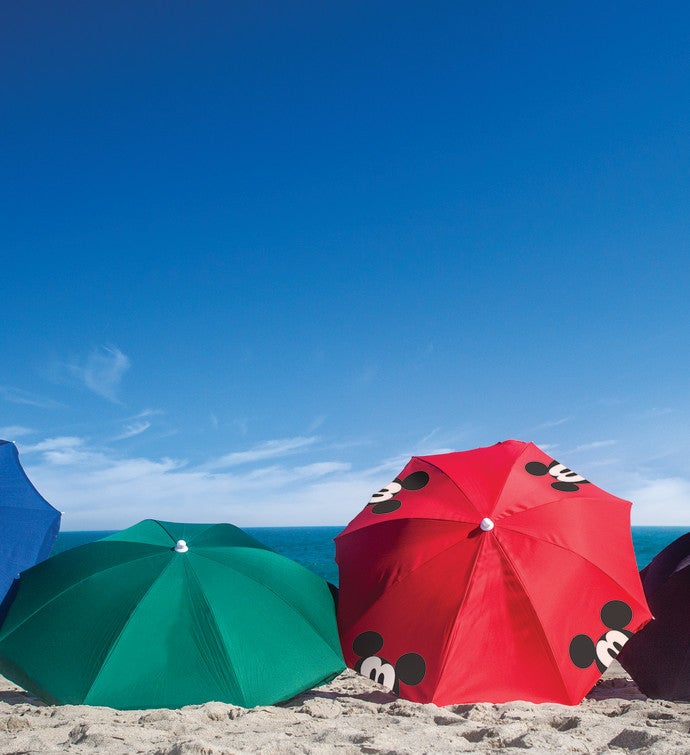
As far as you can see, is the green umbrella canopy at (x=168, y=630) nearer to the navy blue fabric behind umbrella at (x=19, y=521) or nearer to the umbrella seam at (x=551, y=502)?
the umbrella seam at (x=551, y=502)

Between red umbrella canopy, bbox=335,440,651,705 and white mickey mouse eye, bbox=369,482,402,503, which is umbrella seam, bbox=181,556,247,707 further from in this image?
white mickey mouse eye, bbox=369,482,402,503

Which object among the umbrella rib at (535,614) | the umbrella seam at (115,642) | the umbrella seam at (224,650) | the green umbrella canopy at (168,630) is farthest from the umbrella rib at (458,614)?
the umbrella seam at (115,642)

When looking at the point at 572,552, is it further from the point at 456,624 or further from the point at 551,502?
the point at 456,624

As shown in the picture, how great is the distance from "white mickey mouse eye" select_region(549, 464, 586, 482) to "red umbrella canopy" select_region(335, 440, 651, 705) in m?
0.05

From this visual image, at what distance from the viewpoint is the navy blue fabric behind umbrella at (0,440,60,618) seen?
21.5ft

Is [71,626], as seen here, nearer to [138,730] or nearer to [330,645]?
[138,730]

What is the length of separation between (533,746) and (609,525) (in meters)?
2.06

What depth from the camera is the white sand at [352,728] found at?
348cm

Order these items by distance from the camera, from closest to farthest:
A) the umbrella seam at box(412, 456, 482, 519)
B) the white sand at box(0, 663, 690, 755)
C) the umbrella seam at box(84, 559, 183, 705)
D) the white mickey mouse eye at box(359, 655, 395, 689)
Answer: the white sand at box(0, 663, 690, 755)
the umbrella seam at box(84, 559, 183, 705)
the white mickey mouse eye at box(359, 655, 395, 689)
the umbrella seam at box(412, 456, 482, 519)

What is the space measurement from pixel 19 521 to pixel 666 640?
5952mm

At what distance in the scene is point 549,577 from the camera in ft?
15.1

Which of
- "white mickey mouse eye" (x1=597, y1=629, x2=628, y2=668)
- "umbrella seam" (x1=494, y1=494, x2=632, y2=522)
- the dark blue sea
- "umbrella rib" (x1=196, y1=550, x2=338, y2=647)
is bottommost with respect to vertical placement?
"white mickey mouse eye" (x1=597, y1=629, x2=628, y2=668)

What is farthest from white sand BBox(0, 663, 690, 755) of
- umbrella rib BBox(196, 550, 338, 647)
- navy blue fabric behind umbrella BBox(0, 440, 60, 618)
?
navy blue fabric behind umbrella BBox(0, 440, 60, 618)

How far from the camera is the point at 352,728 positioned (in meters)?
3.88
